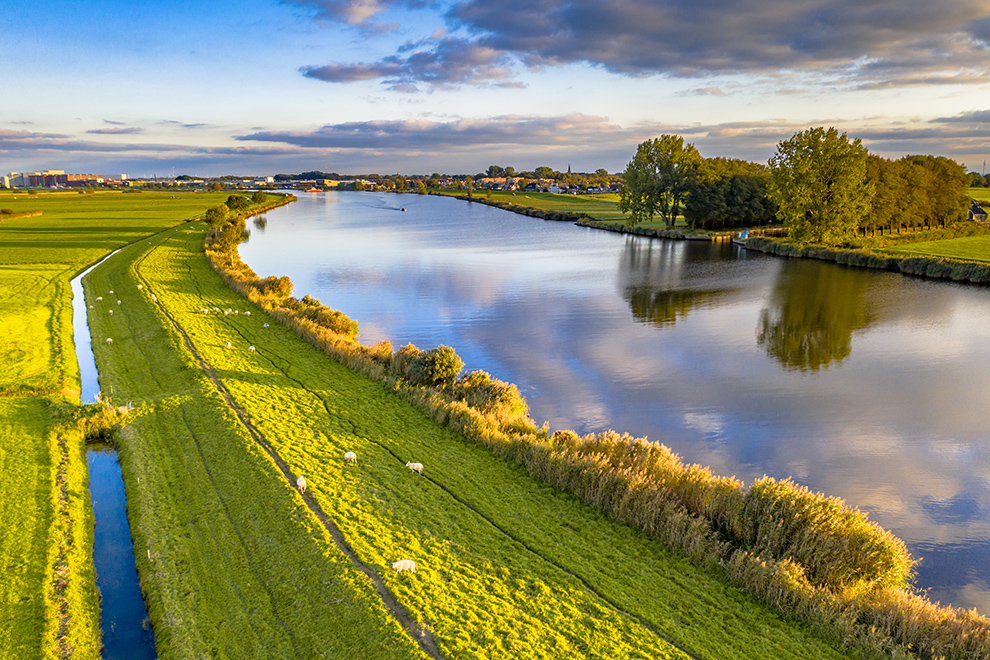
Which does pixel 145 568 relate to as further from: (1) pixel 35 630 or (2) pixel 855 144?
(2) pixel 855 144

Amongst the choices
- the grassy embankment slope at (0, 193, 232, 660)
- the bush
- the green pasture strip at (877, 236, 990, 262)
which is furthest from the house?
the grassy embankment slope at (0, 193, 232, 660)

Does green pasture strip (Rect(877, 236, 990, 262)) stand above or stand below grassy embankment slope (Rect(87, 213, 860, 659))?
above

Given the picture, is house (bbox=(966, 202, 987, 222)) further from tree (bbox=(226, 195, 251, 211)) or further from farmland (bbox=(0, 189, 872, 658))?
tree (bbox=(226, 195, 251, 211))

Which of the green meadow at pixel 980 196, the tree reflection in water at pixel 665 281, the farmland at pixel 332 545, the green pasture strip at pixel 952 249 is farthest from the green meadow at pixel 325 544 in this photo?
the green meadow at pixel 980 196

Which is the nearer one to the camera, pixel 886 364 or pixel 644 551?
pixel 644 551

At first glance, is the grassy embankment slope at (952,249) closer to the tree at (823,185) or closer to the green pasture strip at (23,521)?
the tree at (823,185)

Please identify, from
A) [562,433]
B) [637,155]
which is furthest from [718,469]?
[637,155]

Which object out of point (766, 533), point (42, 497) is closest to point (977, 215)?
point (766, 533)
